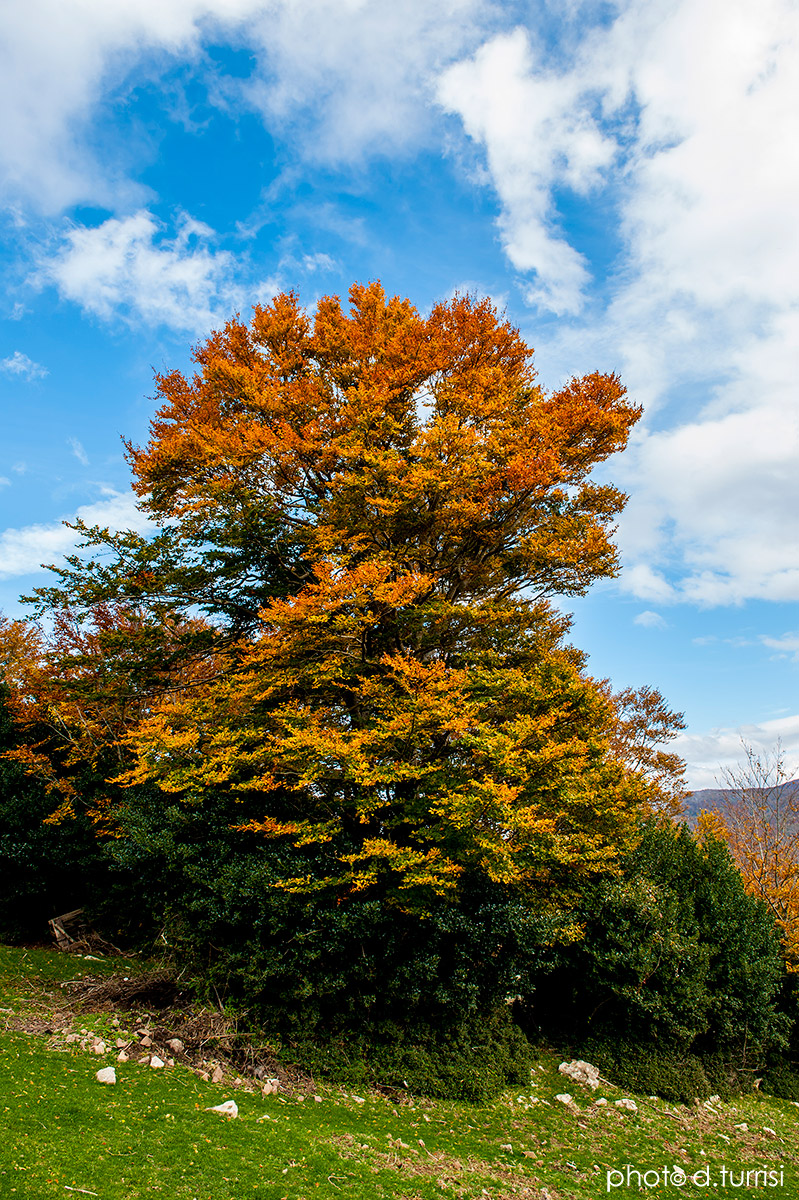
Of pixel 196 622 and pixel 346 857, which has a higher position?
pixel 196 622

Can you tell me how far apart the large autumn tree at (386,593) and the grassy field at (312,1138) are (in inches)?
126

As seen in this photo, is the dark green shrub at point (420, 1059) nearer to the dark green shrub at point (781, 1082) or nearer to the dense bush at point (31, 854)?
the dark green shrub at point (781, 1082)

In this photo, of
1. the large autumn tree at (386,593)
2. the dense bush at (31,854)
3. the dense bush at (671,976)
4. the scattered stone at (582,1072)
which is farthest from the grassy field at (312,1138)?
the dense bush at (31,854)

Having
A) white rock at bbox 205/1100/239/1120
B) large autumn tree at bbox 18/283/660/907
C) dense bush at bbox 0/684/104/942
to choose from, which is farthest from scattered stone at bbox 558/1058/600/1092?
dense bush at bbox 0/684/104/942

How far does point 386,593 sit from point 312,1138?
→ 785 cm

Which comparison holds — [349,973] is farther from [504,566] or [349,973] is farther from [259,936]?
[504,566]

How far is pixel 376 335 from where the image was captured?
1412 cm

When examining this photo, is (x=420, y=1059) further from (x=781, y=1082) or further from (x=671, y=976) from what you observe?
(x=781, y=1082)

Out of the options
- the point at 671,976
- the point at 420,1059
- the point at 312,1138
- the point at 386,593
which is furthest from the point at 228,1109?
the point at 671,976

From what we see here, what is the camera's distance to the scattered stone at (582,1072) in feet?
40.2

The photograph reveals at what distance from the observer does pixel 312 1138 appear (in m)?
7.88

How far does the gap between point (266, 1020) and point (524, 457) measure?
38.3ft

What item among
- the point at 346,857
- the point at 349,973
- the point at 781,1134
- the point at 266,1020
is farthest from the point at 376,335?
the point at 781,1134

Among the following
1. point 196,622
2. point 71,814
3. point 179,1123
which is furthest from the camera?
point 196,622
